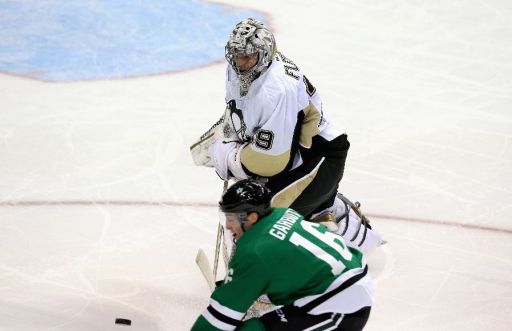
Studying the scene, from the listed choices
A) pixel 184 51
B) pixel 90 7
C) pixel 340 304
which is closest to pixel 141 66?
pixel 184 51

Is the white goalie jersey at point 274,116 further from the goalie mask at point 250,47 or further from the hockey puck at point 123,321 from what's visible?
the hockey puck at point 123,321

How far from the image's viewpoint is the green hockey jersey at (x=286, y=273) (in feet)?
8.81

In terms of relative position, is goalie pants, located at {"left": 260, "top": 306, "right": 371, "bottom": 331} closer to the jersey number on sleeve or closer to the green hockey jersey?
the green hockey jersey

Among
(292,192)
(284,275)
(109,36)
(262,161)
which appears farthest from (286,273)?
(109,36)

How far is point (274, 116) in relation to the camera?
3.53 meters

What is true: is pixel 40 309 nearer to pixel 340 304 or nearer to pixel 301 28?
pixel 340 304

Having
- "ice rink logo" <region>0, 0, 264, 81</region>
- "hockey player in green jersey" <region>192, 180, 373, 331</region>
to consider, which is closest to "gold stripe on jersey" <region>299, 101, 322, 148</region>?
"hockey player in green jersey" <region>192, 180, 373, 331</region>

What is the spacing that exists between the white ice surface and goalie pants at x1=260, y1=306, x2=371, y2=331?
1.00 m

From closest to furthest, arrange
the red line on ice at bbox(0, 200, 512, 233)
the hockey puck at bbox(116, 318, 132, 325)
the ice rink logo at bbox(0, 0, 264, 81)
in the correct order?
the hockey puck at bbox(116, 318, 132, 325) < the red line on ice at bbox(0, 200, 512, 233) < the ice rink logo at bbox(0, 0, 264, 81)

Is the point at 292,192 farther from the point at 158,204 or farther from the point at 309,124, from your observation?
the point at 158,204

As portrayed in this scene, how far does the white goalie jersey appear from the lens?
354 centimetres

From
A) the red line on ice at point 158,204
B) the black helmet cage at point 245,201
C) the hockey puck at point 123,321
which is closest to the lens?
the black helmet cage at point 245,201

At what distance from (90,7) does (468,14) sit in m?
3.15

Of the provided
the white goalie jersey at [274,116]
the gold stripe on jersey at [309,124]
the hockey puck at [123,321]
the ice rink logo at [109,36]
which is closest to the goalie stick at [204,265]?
the hockey puck at [123,321]
